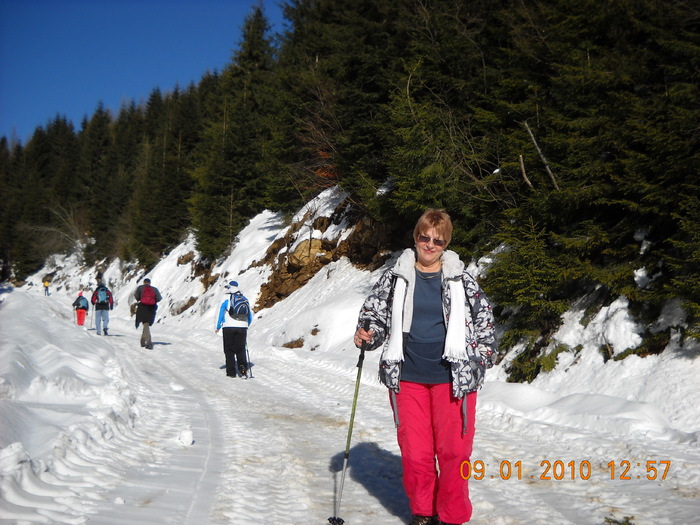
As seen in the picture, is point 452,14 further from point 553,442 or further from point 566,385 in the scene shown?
point 553,442

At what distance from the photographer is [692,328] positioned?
6.15 m

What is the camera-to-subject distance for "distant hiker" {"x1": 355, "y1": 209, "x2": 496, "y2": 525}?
3131 millimetres

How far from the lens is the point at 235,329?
10641mm

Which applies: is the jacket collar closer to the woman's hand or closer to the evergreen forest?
the woman's hand

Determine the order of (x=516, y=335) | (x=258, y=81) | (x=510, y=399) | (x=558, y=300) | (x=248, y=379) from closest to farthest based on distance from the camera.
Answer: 1. (x=510, y=399)
2. (x=558, y=300)
3. (x=516, y=335)
4. (x=248, y=379)
5. (x=258, y=81)

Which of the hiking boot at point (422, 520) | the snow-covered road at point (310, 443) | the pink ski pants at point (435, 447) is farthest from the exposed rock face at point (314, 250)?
the hiking boot at point (422, 520)

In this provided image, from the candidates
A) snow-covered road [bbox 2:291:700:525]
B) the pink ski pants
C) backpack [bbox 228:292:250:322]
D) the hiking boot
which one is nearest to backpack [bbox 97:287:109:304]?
backpack [bbox 228:292:250:322]

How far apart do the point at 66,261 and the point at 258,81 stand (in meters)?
42.0

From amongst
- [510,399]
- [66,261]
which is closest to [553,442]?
[510,399]

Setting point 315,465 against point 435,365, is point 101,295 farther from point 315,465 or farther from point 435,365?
point 435,365

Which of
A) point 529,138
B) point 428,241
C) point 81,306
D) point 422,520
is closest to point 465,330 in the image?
point 428,241
